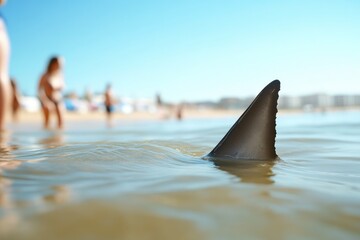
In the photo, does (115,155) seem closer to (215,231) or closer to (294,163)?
(294,163)

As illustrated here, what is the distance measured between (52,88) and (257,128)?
6843mm

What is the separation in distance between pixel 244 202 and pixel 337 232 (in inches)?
11.7

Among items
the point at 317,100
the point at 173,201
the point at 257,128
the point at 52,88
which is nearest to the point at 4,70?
the point at 257,128

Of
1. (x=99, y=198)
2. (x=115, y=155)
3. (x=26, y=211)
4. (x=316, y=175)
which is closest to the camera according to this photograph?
→ (x=26, y=211)

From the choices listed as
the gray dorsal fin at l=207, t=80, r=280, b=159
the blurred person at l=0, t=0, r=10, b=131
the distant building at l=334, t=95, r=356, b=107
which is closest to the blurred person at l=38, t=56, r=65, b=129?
the blurred person at l=0, t=0, r=10, b=131

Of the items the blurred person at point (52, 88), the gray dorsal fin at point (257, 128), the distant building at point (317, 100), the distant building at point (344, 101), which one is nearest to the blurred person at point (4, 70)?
the gray dorsal fin at point (257, 128)

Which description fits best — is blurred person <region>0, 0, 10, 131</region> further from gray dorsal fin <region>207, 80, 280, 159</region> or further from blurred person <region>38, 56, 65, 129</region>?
blurred person <region>38, 56, 65, 129</region>

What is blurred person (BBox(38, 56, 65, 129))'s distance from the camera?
7.61 m

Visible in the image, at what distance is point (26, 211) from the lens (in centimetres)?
92

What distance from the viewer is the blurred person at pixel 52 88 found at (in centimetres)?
761

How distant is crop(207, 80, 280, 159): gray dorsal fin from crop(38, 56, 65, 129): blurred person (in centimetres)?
636

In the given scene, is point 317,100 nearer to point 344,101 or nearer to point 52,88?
point 344,101

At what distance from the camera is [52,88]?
764cm

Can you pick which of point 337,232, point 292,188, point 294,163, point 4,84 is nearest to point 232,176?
point 292,188
